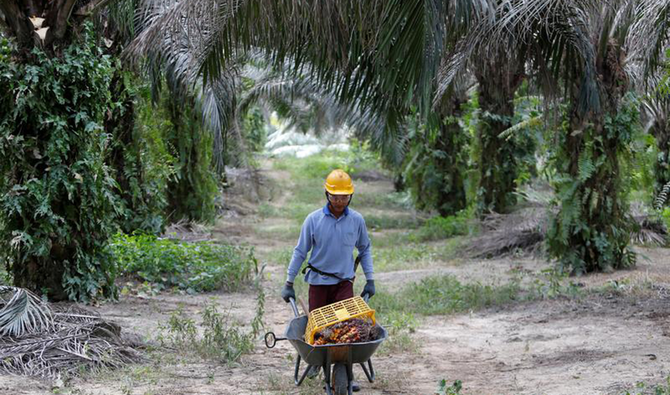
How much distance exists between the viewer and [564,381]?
670cm

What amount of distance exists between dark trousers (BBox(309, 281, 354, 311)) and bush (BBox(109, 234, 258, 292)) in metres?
5.10

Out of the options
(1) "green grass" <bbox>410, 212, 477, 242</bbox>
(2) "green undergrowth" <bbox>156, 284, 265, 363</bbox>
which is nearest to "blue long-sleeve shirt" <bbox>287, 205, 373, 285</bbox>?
(2) "green undergrowth" <bbox>156, 284, 265, 363</bbox>

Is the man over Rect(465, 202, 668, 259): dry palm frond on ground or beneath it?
over

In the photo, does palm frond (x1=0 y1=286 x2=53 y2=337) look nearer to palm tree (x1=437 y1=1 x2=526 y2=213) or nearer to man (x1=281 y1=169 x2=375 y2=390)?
man (x1=281 y1=169 x2=375 y2=390)

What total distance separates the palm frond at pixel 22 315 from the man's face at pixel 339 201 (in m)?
2.90

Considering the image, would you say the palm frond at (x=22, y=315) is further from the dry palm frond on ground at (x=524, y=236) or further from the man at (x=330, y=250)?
the dry palm frond on ground at (x=524, y=236)

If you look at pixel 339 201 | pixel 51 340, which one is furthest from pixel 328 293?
pixel 51 340

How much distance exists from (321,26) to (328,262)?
2341 millimetres

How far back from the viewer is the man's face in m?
6.51

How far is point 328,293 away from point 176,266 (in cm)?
572

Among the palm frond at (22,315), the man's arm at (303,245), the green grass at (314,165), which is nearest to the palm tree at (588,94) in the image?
the man's arm at (303,245)

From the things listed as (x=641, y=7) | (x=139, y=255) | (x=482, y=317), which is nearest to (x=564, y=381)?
(x=482, y=317)

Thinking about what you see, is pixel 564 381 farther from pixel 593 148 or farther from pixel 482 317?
pixel 593 148

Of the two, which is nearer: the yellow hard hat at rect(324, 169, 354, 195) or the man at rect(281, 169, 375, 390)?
the yellow hard hat at rect(324, 169, 354, 195)
